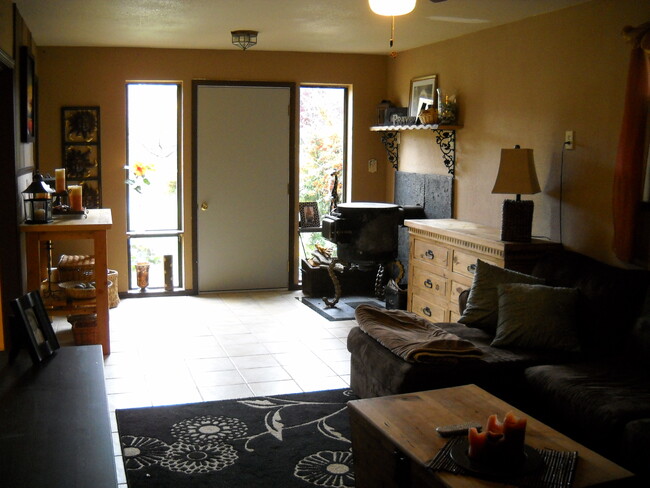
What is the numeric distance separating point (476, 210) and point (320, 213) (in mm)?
2186

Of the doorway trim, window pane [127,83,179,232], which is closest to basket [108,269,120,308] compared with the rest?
window pane [127,83,179,232]

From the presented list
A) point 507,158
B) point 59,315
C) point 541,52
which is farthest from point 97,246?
point 541,52

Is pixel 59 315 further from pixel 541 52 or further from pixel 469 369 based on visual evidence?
pixel 541 52

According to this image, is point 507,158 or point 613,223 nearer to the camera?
point 613,223

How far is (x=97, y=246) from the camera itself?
189 inches

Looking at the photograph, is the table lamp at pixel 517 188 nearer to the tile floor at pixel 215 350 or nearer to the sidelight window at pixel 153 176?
the tile floor at pixel 215 350

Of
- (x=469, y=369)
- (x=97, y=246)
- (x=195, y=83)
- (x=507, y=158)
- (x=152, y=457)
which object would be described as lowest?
(x=152, y=457)

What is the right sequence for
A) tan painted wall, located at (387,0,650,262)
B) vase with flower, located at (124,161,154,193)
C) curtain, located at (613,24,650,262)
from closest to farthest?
curtain, located at (613,24,650,262), tan painted wall, located at (387,0,650,262), vase with flower, located at (124,161,154,193)

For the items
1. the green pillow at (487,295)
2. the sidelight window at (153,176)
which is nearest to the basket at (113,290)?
the sidelight window at (153,176)

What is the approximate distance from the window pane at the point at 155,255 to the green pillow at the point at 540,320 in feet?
13.3

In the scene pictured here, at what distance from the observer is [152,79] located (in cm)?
678

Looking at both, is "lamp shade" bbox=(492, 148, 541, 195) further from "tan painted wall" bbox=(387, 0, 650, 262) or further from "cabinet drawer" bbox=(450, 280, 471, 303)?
"cabinet drawer" bbox=(450, 280, 471, 303)

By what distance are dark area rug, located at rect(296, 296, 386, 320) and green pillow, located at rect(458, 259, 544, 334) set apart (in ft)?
6.87

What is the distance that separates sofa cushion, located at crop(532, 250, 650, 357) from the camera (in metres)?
3.62
